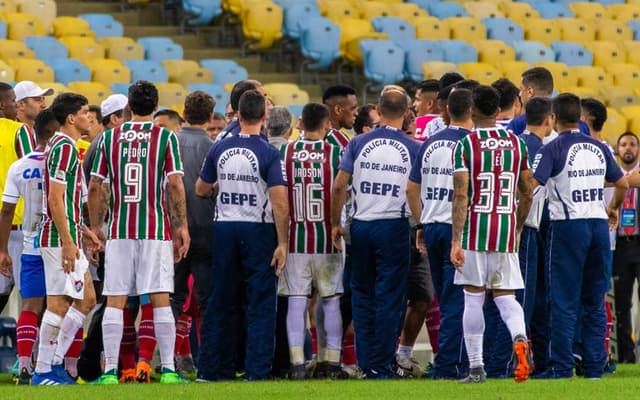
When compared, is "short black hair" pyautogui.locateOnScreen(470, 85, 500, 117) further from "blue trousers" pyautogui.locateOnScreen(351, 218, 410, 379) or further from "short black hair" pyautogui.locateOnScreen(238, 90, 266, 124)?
"short black hair" pyautogui.locateOnScreen(238, 90, 266, 124)

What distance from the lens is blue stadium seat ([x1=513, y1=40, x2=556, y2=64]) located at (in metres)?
24.4

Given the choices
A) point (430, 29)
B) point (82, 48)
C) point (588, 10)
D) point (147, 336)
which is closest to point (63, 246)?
point (147, 336)

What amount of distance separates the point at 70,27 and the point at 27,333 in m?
10.3

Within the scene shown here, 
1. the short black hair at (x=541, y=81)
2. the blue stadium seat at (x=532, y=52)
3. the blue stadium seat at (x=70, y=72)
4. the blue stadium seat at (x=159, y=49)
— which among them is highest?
the blue stadium seat at (x=532, y=52)

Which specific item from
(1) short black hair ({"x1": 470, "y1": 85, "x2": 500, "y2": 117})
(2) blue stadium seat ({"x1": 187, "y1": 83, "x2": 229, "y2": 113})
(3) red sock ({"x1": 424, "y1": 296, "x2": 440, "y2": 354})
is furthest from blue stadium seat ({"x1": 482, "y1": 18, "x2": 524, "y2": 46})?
(1) short black hair ({"x1": 470, "y1": 85, "x2": 500, "y2": 117})

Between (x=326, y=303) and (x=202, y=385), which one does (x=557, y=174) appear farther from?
(x=202, y=385)

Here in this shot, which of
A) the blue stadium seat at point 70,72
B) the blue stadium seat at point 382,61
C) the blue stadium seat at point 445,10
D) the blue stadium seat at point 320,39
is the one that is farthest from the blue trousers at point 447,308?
the blue stadium seat at point 445,10

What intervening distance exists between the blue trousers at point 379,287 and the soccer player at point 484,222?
998 mm

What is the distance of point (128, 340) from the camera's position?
40.7 feet

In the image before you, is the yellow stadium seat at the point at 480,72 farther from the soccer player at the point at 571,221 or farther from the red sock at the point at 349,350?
A: the soccer player at the point at 571,221

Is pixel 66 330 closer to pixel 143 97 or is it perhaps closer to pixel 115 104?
pixel 143 97

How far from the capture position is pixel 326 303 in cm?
1227

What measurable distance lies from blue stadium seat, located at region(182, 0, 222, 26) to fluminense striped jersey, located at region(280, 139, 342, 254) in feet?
35.6

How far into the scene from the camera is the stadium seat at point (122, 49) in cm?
2131
